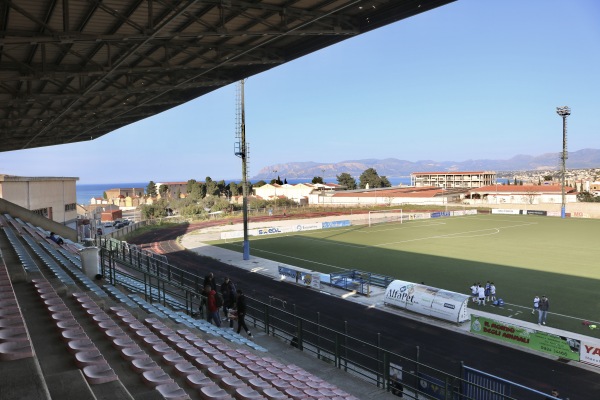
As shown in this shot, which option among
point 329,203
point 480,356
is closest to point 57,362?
point 480,356

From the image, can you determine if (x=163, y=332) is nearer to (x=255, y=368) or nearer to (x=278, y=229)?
(x=255, y=368)

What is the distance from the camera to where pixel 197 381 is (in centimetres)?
593

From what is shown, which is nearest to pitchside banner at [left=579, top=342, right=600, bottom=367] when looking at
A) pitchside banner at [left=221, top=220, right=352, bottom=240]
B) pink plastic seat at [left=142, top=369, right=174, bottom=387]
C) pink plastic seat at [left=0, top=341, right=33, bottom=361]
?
pink plastic seat at [left=142, top=369, right=174, bottom=387]

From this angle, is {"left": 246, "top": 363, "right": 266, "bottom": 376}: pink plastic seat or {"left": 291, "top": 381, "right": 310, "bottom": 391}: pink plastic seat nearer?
{"left": 291, "top": 381, "right": 310, "bottom": 391}: pink plastic seat

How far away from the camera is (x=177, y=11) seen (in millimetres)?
Answer: 9750

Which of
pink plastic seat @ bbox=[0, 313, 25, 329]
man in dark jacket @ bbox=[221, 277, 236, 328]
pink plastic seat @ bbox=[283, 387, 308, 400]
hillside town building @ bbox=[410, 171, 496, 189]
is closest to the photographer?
pink plastic seat @ bbox=[0, 313, 25, 329]

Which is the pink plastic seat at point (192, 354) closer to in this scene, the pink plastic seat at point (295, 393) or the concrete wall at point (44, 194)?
the pink plastic seat at point (295, 393)

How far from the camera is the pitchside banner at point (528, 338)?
14.3 m

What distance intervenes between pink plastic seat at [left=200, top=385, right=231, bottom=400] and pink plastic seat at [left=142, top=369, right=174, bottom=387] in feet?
1.56

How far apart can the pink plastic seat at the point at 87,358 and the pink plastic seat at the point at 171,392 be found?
93cm

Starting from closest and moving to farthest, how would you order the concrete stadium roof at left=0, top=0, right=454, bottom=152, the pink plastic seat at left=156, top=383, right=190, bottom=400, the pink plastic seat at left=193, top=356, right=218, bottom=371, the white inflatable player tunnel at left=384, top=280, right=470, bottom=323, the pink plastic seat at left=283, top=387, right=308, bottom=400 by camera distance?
the pink plastic seat at left=156, top=383, right=190, bottom=400 < the pink plastic seat at left=283, top=387, right=308, bottom=400 < the pink plastic seat at left=193, top=356, right=218, bottom=371 < the concrete stadium roof at left=0, top=0, right=454, bottom=152 < the white inflatable player tunnel at left=384, top=280, right=470, bottom=323

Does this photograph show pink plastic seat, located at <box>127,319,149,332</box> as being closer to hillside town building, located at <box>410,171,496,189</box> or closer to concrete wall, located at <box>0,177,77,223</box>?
concrete wall, located at <box>0,177,77,223</box>

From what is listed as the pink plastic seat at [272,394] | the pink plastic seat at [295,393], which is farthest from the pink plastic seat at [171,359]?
the pink plastic seat at [295,393]

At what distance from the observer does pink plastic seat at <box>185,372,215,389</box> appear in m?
5.88
